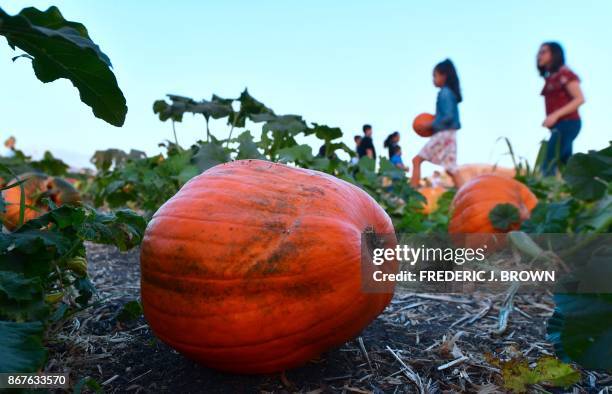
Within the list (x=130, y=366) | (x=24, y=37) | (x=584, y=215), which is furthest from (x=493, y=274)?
(x=24, y=37)

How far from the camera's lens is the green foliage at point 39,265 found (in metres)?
0.92

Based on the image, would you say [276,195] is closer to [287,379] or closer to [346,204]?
[346,204]

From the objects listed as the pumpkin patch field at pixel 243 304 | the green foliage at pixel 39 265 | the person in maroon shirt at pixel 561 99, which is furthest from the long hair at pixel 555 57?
the green foliage at pixel 39 265

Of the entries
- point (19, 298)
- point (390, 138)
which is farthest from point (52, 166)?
point (390, 138)

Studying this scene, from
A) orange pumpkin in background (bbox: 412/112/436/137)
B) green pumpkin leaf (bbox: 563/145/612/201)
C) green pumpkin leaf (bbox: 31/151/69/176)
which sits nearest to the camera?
green pumpkin leaf (bbox: 563/145/612/201)

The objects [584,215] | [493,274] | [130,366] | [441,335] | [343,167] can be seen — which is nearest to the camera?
[130,366]

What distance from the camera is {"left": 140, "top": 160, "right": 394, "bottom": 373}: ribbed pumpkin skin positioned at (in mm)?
1170

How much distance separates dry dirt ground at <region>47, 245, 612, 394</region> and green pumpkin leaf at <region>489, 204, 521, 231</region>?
3.68ft

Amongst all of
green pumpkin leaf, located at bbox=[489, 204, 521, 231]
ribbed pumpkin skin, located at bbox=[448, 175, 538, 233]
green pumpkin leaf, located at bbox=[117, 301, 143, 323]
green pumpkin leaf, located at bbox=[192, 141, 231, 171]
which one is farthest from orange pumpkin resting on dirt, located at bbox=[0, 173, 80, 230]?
green pumpkin leaf, located at bbox=[489, 204, 521, 231]

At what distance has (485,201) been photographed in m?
3.22

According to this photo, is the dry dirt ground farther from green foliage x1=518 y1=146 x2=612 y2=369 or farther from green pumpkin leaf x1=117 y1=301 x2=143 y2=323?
green foliage x1=518 y1=146 x2=612 y2=369

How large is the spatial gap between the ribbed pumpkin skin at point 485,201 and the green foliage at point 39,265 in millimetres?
2290

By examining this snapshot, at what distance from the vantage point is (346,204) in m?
1.32

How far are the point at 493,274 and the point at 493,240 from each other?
624 mm
